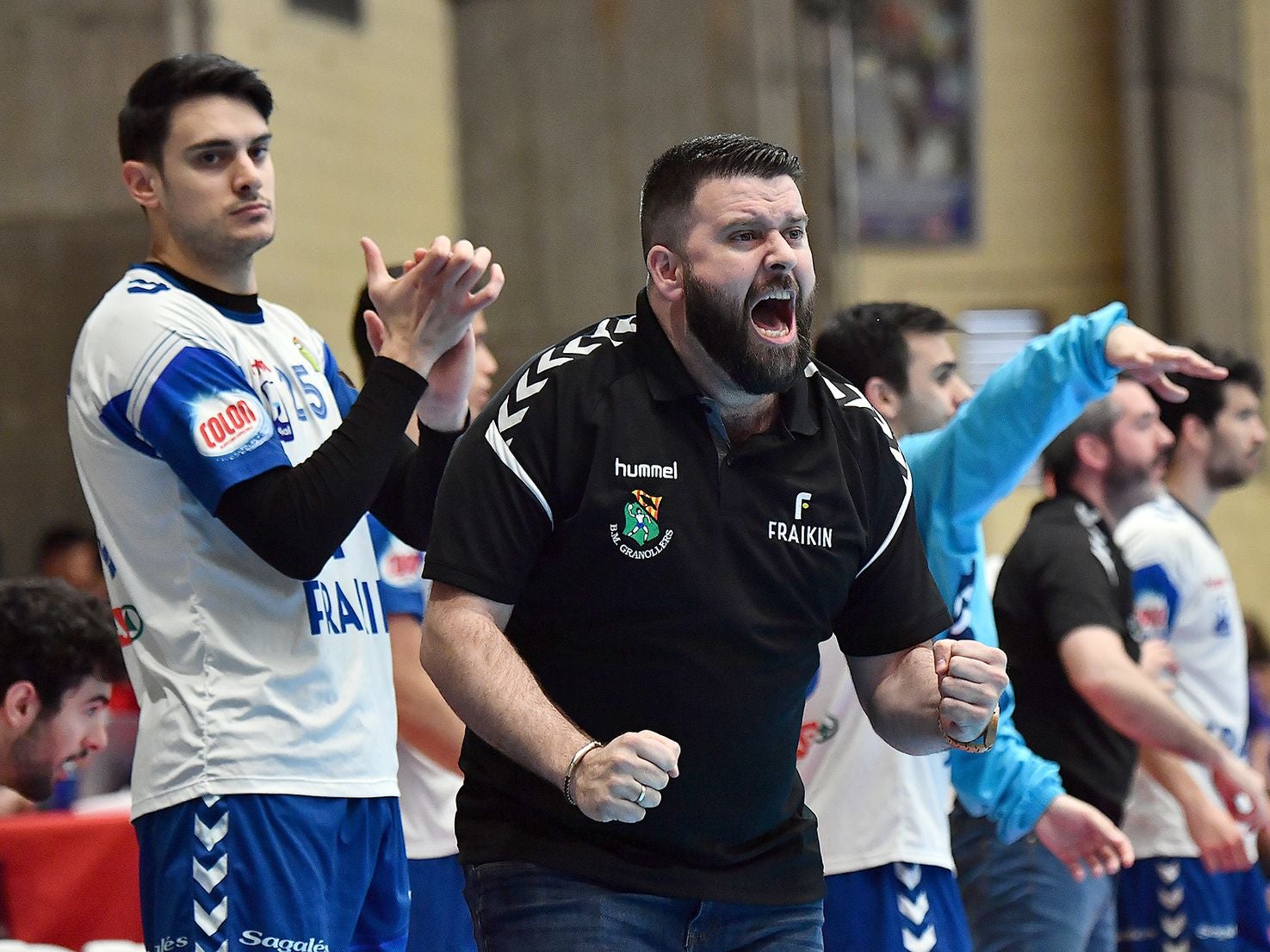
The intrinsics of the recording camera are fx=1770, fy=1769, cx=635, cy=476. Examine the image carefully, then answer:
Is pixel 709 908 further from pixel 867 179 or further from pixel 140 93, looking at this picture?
pixel 867 179

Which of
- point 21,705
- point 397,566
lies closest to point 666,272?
point 397,566

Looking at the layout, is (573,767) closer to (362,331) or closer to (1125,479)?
(362,331)

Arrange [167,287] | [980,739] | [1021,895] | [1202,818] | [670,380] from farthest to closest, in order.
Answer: [1202,818], [1021,895], [167,287], [670,380], [980,739]

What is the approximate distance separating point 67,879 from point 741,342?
314cm


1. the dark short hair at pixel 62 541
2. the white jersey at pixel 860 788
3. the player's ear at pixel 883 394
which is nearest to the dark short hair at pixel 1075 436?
the player's ear at pixel 883 394

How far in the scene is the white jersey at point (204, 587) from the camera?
304cm

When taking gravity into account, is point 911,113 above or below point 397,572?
above

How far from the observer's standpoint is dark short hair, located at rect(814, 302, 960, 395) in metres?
4.45

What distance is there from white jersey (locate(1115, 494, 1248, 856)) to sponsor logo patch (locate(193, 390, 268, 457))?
378 centimetres

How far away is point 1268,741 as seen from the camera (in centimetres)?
823

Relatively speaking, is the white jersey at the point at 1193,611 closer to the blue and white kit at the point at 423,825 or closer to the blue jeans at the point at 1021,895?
the blue jeans at the point at 1021,895

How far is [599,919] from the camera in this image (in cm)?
270

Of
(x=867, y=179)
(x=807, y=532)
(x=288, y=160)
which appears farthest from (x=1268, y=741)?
(x=867, y=179)

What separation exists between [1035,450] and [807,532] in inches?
43.2
